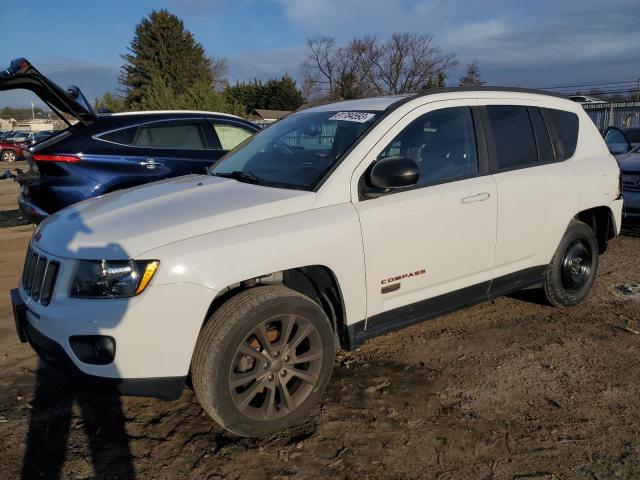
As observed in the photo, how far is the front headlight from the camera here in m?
2.56

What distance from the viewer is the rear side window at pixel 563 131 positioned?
14.5 ft

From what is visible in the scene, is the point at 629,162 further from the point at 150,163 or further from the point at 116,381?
the point at 116,381

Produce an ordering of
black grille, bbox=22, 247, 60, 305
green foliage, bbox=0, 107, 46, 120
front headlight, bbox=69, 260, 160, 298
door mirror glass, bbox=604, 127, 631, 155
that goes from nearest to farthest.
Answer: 1. front headlight, bbox=69, 260, 160, 298
2. black grille, bbox=22, 247, 60, 305
3. door mirror glass, bbox=604, 127, 631, 155
4. green foliage, bbox=0, 107, 46, 120

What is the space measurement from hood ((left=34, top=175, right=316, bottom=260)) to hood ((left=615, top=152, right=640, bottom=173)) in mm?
6174

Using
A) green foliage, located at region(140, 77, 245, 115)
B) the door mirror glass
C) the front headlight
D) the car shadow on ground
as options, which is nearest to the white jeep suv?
the front headlight

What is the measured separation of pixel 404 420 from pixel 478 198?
5.12ft

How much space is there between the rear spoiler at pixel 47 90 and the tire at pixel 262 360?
3.70 metres

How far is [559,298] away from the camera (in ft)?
15.3

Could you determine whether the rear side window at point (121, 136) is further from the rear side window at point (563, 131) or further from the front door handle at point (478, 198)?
the rear side window at point (563, 131)

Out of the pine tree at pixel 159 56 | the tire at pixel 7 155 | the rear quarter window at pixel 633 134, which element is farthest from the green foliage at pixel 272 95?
the rear quarter window at pixel 633 134

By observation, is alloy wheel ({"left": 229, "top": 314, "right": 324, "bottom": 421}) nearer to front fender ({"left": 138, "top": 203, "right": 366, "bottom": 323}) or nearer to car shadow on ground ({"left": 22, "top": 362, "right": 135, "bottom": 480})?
front fender ({"left": 138, "top": 203, "right": 366, "bottom": 323})

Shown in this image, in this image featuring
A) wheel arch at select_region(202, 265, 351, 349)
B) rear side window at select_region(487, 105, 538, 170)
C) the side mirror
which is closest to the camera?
wheel arch at select_region(202, 265, 351, 349)

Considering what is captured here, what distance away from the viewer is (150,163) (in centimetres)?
613

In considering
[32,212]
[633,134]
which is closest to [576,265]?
[32,212]
